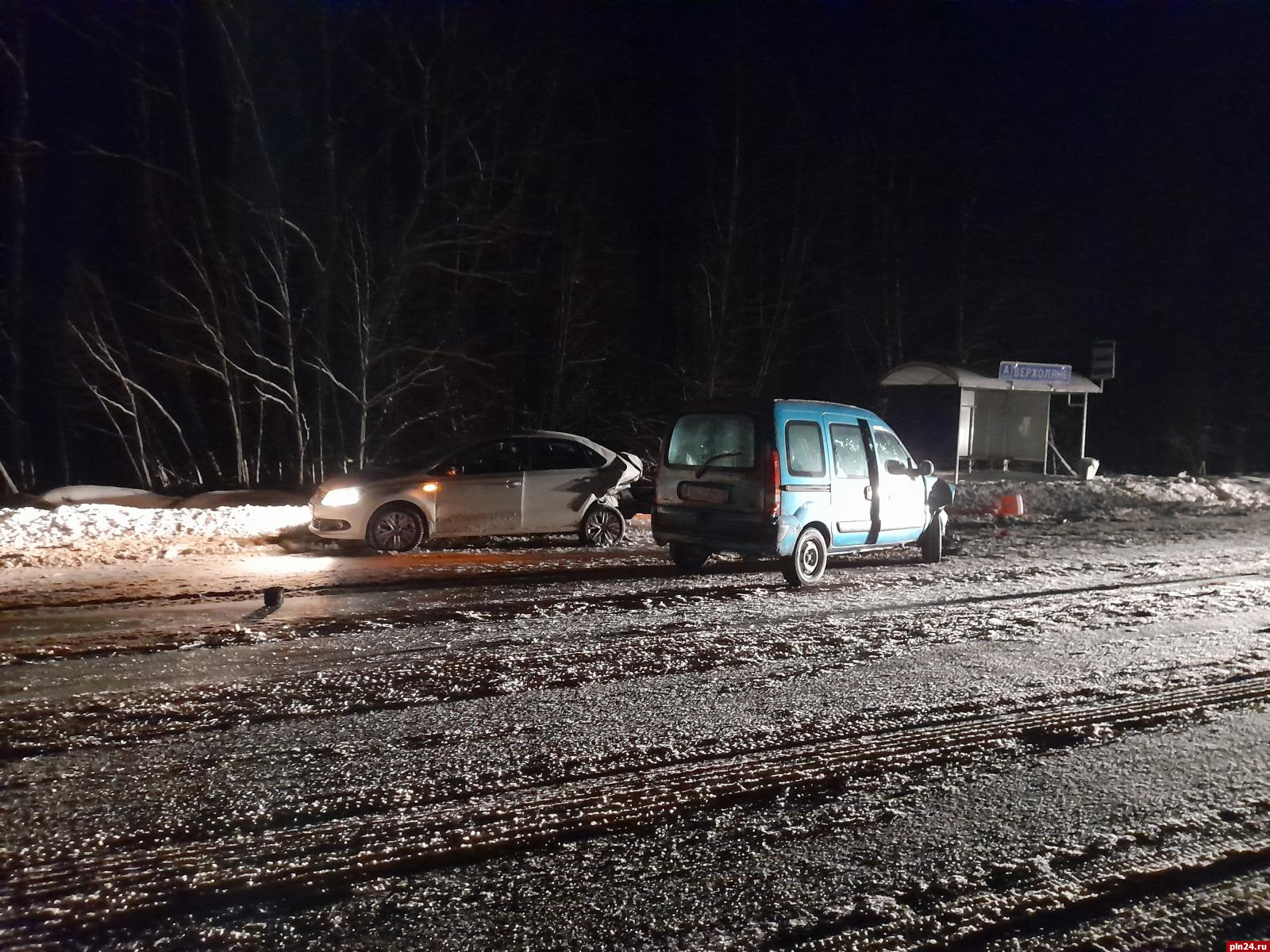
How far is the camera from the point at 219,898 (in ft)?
11.6

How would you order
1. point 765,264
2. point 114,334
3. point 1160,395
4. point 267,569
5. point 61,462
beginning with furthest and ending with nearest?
point 1160,395 < point 765,264 < point 61,462 < point 114,334 < point 267,569

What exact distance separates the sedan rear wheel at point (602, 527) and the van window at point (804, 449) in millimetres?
4074

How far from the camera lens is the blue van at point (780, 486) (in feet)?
32.9

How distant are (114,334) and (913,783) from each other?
23.9 meters

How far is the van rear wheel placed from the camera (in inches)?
450

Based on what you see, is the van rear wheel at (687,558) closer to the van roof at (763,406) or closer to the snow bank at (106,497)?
the van roof at (763,406)

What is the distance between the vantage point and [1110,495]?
2198cm

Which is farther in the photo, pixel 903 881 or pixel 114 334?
pixel 114 334

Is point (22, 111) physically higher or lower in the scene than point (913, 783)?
higher

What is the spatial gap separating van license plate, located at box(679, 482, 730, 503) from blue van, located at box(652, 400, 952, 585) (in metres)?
0.01

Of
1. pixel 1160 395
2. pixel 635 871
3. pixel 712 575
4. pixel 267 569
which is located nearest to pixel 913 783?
pixel 635 871

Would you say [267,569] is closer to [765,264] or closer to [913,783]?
[913,783]

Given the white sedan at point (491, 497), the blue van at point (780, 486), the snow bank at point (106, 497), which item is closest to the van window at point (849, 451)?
the blue van at point (780, 486)

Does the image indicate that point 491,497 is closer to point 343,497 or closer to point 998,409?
point 343,497
